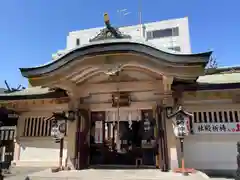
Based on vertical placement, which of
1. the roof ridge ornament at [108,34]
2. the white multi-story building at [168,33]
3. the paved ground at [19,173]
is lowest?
the paved ground at [19,173]

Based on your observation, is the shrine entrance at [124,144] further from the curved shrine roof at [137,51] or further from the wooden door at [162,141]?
the curved shrine roof at [137,51]

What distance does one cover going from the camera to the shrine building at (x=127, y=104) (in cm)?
673

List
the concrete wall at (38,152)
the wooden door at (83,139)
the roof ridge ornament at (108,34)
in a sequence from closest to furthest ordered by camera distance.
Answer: the wooden door at (83,139), the roof ridge ornament at (108,34), the concrete wall at (38,152)

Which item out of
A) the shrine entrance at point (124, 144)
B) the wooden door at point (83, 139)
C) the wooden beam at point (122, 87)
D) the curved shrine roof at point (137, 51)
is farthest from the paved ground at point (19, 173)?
the curved shrine roof at point (137, 51)

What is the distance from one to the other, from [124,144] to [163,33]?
1124 inches

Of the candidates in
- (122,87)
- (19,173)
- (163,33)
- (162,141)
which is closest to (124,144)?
(162,141)

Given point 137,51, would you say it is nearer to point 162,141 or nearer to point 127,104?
point 127,104

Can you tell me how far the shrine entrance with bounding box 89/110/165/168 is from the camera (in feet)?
28.0

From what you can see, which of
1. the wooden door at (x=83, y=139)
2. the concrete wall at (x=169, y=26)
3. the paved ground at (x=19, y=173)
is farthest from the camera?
the concrete wall at (x=169, y=26)

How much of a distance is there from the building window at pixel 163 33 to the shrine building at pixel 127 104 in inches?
1002

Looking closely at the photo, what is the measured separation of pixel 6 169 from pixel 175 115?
749 centimetres

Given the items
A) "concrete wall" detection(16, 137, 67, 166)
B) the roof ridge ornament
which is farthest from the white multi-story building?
the roof ridge ornament

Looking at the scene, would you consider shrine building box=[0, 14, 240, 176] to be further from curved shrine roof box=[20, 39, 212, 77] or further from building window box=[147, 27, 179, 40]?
building window box=[147, 27, 179, 40]

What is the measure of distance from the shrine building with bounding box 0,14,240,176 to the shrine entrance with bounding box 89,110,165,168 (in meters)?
0.04
